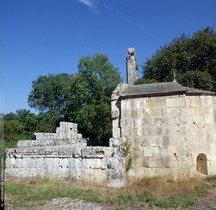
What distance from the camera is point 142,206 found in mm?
7312

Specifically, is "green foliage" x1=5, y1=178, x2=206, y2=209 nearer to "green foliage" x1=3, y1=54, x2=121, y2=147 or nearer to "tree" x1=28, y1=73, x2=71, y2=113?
"green foliage" x1=3, y1=54, x2=121, y2=147

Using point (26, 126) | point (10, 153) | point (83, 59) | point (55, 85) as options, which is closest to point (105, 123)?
point (83, 59)

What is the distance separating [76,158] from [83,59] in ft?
71.8

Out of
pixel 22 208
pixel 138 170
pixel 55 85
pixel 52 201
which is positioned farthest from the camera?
pixel 55 85

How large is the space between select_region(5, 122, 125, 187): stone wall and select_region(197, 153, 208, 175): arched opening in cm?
376

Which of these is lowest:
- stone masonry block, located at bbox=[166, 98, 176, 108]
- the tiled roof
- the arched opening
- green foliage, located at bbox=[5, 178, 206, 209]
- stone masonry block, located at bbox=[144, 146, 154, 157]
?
green foliage, located at bbox=[5, 178, 206, 209]

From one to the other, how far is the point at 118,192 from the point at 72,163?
2.44 metres

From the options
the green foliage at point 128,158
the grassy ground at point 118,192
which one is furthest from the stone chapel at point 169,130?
the grassy ground at point 118,192

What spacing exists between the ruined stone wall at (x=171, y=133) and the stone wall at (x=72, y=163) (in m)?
1.35

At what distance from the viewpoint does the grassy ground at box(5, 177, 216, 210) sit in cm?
766

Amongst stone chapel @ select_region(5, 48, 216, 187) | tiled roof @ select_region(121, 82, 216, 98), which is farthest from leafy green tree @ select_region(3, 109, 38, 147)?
tiled roof @ select_region(121, 82, 216, 98)

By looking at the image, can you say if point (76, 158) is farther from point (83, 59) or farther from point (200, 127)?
point (83, 59)

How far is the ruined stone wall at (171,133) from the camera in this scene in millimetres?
11023

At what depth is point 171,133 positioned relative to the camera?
1117cm
